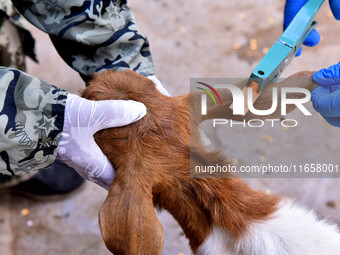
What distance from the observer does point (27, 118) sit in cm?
192

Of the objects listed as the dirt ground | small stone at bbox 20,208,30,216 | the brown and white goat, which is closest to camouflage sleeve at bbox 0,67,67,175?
the brown and white goat

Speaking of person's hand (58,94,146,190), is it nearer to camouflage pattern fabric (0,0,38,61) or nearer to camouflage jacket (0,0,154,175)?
camouflage jacket (0,0,154,175)

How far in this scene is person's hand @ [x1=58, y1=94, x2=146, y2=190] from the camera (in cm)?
177

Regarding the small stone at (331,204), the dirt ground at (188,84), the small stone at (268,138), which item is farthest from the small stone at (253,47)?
the small stone at (331,204)

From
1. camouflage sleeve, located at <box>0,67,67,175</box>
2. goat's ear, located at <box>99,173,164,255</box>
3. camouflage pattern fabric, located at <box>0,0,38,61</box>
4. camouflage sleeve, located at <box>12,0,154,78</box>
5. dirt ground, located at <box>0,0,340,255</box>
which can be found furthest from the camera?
dirt ground, located at <box>0,0,340,255</box>

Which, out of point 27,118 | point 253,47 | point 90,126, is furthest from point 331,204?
point 27,118

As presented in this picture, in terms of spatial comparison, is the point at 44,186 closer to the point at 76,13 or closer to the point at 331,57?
the point at 76,13

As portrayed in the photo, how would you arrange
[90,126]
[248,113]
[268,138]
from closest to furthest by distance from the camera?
[90,126], [248,113], [268,138]

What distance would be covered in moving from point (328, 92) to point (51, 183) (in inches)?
90.9

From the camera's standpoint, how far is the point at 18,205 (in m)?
3.55

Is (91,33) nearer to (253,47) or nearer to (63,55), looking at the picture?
(63,55)

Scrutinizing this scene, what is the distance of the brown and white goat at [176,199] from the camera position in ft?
5.70

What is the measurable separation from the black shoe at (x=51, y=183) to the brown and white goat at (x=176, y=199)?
177 cm

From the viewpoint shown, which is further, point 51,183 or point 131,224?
point 51,183
